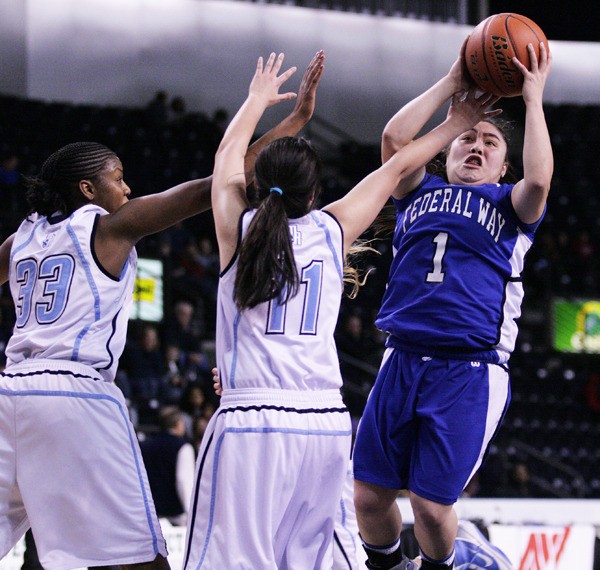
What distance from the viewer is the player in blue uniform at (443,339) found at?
3.85m

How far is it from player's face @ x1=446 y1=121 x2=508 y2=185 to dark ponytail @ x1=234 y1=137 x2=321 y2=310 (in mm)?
1050

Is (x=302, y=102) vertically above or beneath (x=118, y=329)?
above

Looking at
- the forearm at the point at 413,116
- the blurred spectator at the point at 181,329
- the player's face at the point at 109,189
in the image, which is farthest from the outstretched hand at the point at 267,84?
the blurred spectator at the point at 181,329

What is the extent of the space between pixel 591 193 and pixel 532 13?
3.73 m

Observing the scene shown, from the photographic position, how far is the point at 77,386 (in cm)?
364

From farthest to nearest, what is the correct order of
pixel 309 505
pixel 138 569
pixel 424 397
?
pixel 424 397, pixel 138 569, pixel 309 505

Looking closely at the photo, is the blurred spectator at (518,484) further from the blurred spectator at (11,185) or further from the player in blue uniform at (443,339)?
the player in blue uniform at (443,339)

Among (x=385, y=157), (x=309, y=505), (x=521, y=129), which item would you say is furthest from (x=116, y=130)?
(x=309, y=505)

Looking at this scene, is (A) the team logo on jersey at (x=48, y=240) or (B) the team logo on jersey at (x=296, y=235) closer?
(B) the team logo on jersey at (x=296, y=235)

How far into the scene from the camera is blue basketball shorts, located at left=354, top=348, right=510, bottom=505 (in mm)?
3824

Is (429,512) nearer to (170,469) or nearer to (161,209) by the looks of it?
(161,209)

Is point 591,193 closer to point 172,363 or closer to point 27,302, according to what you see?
point 172,363

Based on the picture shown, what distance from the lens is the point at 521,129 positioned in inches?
697

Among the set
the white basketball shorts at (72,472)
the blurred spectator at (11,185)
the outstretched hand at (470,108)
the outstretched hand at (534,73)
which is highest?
the outstretched hand at (534,73)
